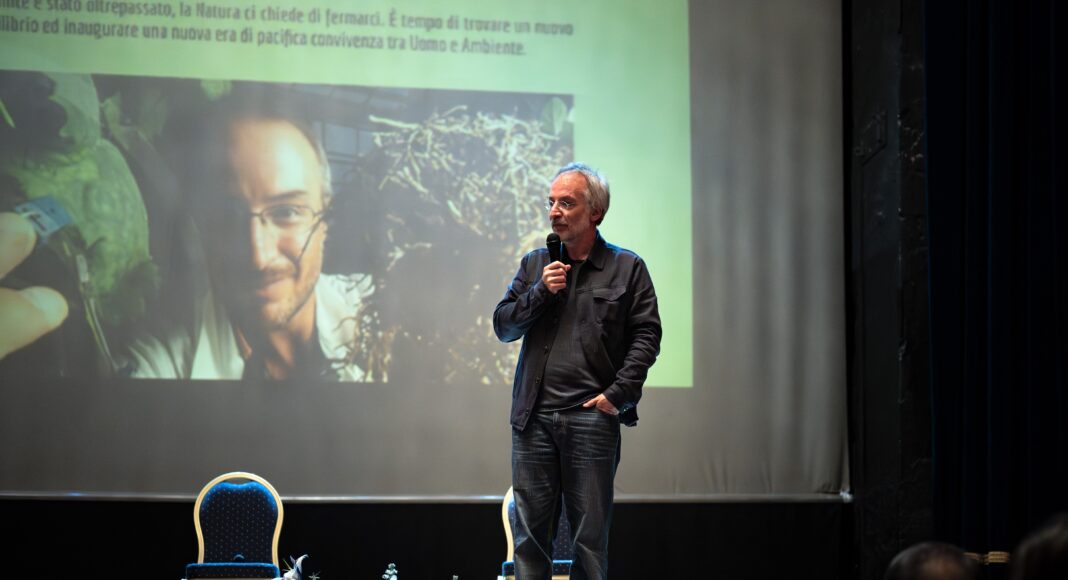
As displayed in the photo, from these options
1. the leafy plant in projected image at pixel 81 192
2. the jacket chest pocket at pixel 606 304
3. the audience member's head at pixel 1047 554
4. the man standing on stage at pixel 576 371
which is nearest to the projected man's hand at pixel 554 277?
the man standing on stage at pixel 576 371

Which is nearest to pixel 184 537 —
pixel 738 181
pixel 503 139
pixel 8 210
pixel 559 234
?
pixel 8 210

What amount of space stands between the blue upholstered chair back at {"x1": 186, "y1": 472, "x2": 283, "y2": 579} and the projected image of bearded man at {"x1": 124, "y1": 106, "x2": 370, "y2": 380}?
70 centimetres

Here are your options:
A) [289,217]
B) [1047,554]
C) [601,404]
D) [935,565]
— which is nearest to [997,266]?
[601,404]

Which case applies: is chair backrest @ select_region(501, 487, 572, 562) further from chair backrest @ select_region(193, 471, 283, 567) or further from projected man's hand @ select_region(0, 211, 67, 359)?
projected man's hand @ select_region(0, 211, 67, 359)

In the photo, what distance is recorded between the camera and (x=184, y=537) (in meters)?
4.59

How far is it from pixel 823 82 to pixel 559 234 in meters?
2.67

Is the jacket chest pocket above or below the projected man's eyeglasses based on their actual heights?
below

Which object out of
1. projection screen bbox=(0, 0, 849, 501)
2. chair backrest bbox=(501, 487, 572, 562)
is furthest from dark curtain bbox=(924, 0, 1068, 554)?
chair backrest bbox=(501, 487, 572, 562)

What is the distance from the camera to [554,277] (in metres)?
2.73

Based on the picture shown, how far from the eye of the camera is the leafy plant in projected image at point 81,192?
15.0ft

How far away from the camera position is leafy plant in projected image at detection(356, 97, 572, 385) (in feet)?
15.6

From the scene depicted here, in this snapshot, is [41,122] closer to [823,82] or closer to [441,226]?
[441,226]

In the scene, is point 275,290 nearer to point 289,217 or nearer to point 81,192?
point 289,217

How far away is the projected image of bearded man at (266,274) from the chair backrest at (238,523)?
0.71m
